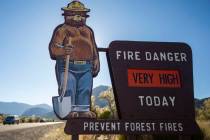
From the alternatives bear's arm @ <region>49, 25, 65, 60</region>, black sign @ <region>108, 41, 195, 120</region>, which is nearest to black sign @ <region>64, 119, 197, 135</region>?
black sign @ <region>108, 41, 195, 120</region>

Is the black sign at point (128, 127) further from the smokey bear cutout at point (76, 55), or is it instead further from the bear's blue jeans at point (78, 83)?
the bear's blue jeans at point (78, 83)

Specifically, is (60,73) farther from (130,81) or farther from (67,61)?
(130,81)

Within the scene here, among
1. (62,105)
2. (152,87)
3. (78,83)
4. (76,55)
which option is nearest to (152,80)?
(152,87)

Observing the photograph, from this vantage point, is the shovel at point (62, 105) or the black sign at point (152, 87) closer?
the shovel at point (62, 105)

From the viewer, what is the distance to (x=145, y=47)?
10234 mm

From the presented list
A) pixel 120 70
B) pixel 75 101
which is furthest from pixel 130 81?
pixel 75 101

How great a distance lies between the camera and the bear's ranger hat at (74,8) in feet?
32.6

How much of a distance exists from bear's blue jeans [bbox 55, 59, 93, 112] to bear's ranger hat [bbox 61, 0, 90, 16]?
153cm

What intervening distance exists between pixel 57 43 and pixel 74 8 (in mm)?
1215

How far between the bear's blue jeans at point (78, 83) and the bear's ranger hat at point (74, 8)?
1531mm

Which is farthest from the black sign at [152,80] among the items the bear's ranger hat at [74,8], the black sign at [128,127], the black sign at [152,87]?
the bear's ranger hat at [74,8]

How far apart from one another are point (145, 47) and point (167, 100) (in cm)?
175

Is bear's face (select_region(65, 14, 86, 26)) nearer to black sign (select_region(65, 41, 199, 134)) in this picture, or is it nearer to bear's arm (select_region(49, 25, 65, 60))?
bear's arm (select_region(49, 25, 65, 60))

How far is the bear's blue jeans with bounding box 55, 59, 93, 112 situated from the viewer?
9445mm
